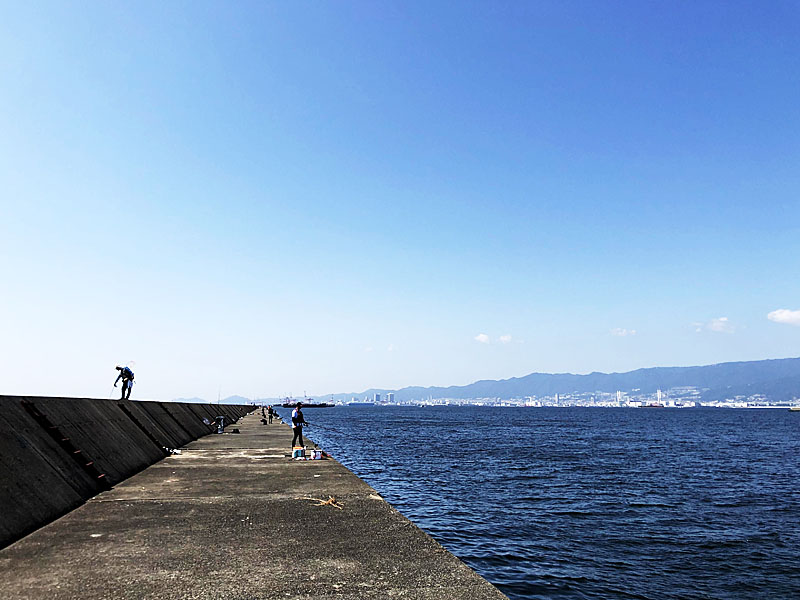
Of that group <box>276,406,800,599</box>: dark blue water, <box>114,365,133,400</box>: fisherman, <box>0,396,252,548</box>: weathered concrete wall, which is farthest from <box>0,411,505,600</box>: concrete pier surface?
<box>114,365,133,400</box>: fisherman

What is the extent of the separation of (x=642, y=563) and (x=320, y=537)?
401 inches

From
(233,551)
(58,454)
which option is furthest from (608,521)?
(58,454)

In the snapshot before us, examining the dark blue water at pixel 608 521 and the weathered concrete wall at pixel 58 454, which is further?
the dark blue water at pixel 608 521

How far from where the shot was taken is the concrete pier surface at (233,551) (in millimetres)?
5516

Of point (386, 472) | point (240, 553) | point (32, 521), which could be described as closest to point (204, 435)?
point (386, 472)

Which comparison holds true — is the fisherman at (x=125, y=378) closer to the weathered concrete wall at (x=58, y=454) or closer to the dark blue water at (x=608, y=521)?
the weathered concrete wall at (x=58, y=454)

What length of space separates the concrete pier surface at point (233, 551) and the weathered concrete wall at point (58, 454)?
0.33 m

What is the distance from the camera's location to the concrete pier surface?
5516mm

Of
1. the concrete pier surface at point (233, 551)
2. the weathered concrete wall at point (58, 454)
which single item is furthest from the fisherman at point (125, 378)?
the concrete pier surface at point (233, 551)

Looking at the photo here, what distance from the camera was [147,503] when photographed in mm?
9656

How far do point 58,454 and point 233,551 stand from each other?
5.38 m

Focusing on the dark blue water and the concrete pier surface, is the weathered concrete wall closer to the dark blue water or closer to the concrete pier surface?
the concrete pier surface

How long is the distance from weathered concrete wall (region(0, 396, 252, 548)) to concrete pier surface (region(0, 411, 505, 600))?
334 mm

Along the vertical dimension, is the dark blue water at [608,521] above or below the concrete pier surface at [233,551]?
below
